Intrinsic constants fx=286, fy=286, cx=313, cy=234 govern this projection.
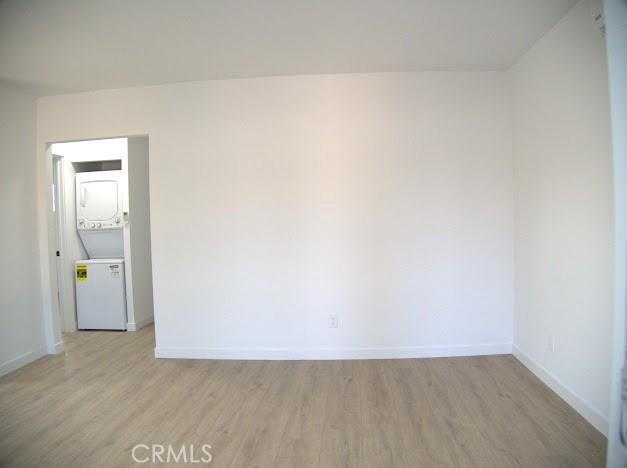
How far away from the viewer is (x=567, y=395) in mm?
1980

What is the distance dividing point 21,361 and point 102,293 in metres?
1.02

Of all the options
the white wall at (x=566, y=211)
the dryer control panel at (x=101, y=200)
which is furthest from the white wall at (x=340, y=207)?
the dryer control panel at (x=101, y=200)

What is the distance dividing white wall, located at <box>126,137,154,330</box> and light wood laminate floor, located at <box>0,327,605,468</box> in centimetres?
107

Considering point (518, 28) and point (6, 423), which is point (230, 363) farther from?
point (518, 28)

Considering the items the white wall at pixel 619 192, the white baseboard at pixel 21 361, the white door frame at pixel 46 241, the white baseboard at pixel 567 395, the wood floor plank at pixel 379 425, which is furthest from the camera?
Answer: the white door frame at pixel 46 241

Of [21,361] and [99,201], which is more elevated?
[99,201]

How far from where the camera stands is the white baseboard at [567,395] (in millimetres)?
1725

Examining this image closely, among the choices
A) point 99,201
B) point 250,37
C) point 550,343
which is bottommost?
point 550,343

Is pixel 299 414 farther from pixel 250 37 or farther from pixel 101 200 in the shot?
pixel 101 200

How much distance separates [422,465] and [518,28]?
9.42 ft

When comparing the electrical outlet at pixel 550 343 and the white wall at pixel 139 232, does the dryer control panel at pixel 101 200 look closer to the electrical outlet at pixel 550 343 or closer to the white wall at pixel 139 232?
the white wall at pixel 139 232

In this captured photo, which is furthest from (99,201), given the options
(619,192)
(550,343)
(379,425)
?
(550,343)

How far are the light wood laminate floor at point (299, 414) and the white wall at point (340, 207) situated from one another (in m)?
0.34

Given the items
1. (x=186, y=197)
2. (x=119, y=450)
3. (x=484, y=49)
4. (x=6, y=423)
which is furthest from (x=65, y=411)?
(x=484, y=49)
